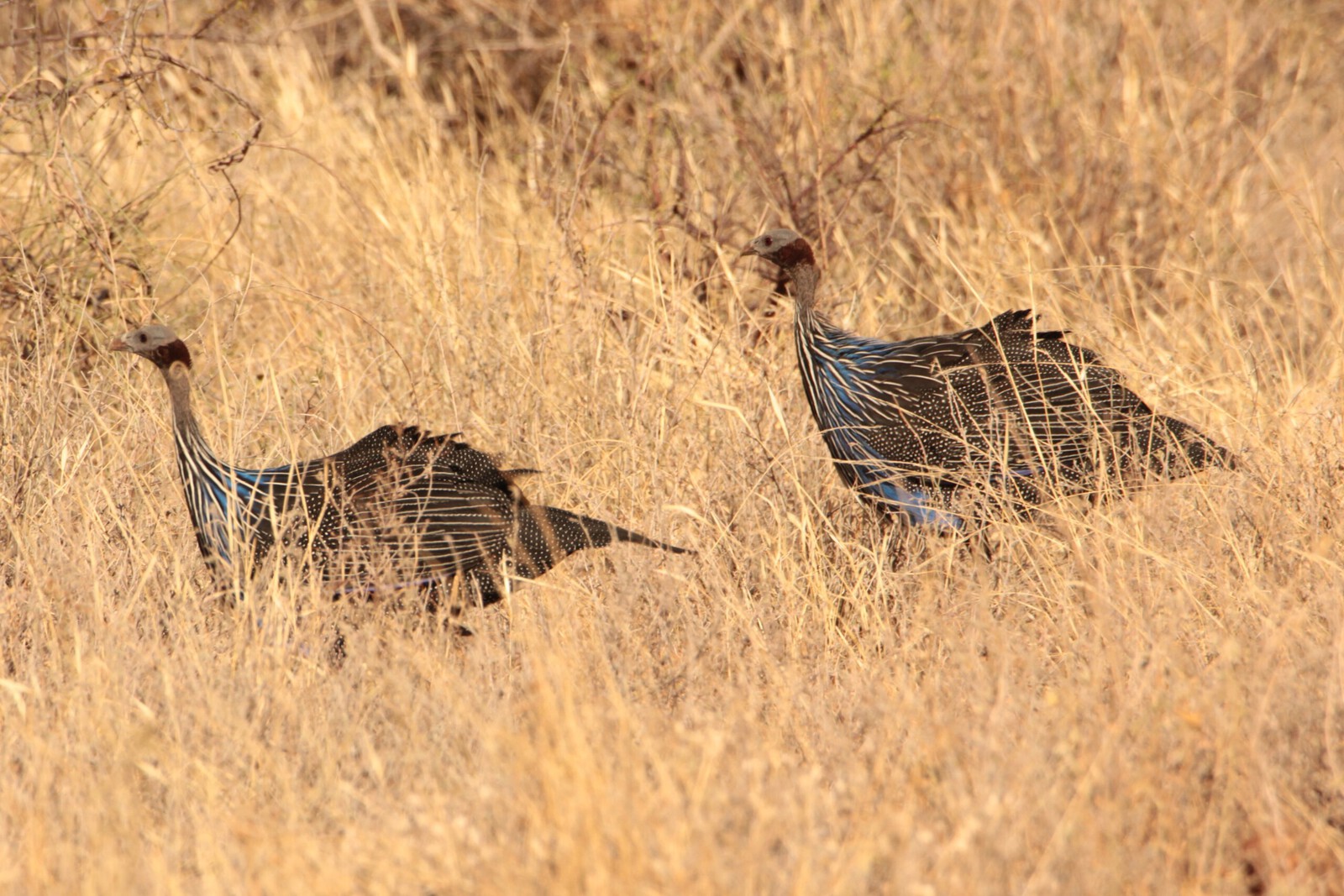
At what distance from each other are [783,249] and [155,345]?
6.29ft

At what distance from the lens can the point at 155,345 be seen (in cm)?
439

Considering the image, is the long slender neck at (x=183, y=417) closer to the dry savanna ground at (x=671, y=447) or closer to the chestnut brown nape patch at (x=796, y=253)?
the dry savanna ground at (x=671, y=447)

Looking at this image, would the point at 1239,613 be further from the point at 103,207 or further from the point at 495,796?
the point at 103,207

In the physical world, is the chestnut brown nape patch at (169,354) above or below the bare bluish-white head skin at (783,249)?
below

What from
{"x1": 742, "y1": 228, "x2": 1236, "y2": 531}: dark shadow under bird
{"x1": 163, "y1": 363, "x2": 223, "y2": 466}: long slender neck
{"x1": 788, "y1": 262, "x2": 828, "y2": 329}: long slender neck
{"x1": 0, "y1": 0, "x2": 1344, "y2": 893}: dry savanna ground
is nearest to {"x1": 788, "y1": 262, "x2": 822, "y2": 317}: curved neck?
{"x1": 788, "y1": 262, "x2": 828, "y2": 329}: long slender neck

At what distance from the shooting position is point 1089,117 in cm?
696

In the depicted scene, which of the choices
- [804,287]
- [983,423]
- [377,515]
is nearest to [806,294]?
[804,287]

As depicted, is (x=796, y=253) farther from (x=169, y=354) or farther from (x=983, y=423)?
(x=169, y=354)

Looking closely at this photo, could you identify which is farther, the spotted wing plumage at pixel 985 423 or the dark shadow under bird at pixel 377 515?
the spotted wing plumage at pixel 985 423

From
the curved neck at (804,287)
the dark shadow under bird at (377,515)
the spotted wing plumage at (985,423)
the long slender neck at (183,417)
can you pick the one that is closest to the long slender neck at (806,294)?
the curved neck at (804,287)

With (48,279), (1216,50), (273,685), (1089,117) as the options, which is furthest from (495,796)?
(1216,50)

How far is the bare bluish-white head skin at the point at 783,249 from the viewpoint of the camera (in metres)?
5.00

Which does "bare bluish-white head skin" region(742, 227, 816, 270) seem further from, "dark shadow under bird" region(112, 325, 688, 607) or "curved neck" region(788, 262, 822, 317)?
"dark shadow under bird" region(112, 325, 688, 607)

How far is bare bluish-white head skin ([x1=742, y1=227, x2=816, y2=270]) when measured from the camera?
16.4 ft
